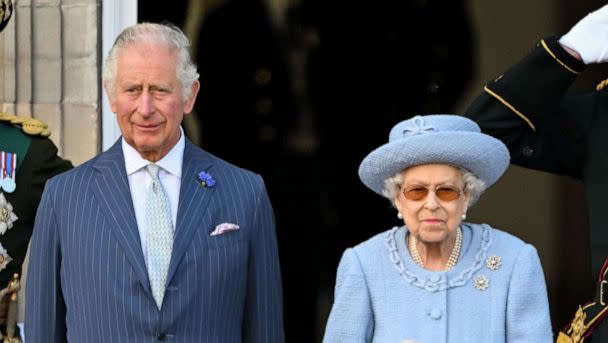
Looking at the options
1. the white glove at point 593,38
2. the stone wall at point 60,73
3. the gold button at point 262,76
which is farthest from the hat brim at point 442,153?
the gold button at point 262,76

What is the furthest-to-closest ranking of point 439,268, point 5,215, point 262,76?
point 262,76 < point 5,215 < point 439,268

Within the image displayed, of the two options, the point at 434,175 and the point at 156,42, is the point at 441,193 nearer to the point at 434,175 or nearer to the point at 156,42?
the point at 434,175

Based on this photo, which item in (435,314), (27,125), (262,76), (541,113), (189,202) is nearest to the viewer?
(435,314)

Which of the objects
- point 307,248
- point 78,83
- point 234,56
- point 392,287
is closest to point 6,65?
point 78,83

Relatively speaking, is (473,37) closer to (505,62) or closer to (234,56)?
(505,62)

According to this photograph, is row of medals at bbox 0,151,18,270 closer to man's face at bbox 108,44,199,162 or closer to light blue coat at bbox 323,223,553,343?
man's face at bbox 108,44,199,162

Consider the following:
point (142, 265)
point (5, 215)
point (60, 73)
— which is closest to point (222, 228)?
point (142, 265)

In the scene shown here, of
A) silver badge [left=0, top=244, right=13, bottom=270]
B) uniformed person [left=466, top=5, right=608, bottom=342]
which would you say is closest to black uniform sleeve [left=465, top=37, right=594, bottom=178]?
uniformed person [left=466, top=5, right=608, bottom=342]

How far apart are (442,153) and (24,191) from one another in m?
1.66

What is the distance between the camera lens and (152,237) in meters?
5.00

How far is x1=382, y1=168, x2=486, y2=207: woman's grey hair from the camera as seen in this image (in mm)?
4805

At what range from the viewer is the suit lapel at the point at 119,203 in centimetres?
496

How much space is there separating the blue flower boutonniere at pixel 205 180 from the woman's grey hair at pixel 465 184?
58cm

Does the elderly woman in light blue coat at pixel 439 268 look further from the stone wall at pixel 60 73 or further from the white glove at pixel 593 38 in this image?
the stone wall at pixel 60 73
